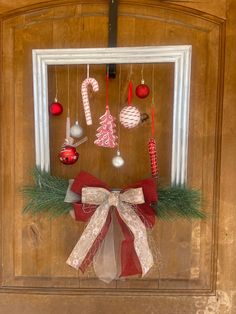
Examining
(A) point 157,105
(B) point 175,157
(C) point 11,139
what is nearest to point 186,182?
(B) point 175,157

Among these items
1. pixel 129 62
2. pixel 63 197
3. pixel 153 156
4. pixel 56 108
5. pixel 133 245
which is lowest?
pixel 133 245

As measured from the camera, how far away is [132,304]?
0.94 meters

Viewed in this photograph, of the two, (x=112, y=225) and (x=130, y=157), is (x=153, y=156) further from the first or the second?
(x=112, y=225)

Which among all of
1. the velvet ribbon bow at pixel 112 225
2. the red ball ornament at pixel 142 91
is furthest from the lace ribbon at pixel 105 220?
the red ball ornament at pixel 142 91

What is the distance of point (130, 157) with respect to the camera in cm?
90

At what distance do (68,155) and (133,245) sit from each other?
0.25 m

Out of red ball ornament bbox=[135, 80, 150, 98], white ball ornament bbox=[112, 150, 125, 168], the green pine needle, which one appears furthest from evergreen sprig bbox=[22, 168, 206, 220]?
red ball ornament bbox=[135, 80, 150, 98]

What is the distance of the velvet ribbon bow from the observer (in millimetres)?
812

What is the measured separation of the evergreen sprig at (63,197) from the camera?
2.75ft

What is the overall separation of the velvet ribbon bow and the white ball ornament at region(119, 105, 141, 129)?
0.13 meters

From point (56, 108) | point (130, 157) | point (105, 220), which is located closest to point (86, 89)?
point (56, 108)

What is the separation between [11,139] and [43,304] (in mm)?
444

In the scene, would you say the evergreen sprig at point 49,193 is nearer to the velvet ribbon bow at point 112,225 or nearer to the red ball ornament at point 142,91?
the velvet ribbon bow at point 112,225

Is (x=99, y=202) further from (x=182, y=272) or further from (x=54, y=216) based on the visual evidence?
(x=182, y=272)
